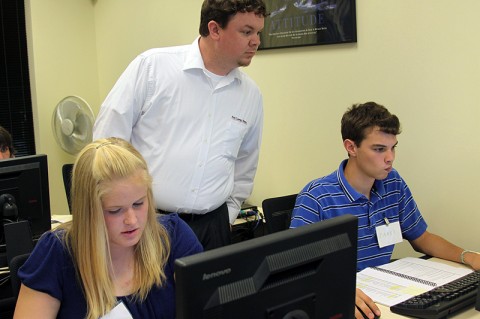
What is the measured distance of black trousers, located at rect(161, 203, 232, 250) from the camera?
2.36 metres

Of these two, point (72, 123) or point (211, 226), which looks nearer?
point (211, 226)

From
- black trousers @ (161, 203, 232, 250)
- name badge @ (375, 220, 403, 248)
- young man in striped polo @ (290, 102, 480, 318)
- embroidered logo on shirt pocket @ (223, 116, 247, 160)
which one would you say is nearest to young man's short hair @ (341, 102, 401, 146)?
young man in striped polo @ (290, 102, 480, 318)

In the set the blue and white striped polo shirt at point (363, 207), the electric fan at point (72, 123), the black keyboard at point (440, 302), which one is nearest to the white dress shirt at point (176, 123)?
the blue and white striped polo shirt at point (363, 207)

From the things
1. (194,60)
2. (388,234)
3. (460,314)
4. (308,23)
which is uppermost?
(308,23)

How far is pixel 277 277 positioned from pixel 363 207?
129 centimetres

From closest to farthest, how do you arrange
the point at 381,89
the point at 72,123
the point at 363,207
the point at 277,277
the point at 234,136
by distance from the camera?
the point at 277,277 → the point at 363,207 → the point at 234,136 → the point at 381,89 → the point at 72,123

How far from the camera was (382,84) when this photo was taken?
2811mm

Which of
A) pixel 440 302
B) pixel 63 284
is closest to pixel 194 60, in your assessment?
pixel 63 284

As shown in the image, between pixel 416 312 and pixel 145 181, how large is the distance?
2.92 feet

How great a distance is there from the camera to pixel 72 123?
13.5ft

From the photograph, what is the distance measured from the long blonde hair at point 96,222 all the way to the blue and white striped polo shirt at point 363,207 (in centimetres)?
78

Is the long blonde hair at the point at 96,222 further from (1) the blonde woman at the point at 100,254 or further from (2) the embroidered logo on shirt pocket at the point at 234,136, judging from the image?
(2) the embroidered logo on shirt pocket at the point at 234,136

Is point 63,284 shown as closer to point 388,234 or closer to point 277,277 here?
point 277,277

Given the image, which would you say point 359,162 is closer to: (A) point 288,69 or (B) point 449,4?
(B) point 449,4
